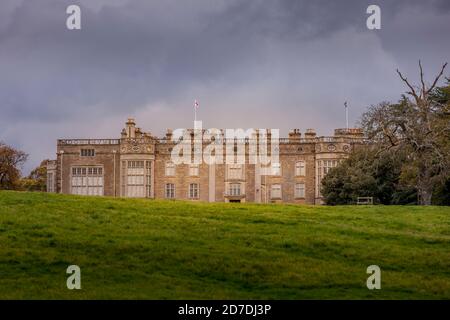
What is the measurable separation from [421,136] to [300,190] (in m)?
31.5

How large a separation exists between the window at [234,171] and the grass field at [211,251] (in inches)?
1740

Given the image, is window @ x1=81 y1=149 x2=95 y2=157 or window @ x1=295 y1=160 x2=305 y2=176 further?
window @ x1=81 y1=149 x2=95 y2=157

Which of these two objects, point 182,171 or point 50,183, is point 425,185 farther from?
point 50,183

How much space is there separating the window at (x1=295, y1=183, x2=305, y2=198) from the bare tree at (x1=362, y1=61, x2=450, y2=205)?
26935mm

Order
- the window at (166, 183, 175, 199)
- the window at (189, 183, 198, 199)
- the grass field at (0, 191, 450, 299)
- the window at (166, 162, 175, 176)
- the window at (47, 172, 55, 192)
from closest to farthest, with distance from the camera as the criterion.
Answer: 1. the grass field at (0, 191, 450, 299)
2. the window at (189, 183, 198, 199)
3. the window at (166, 183, 175, 199)
4. the window at (166, 162, 175, 176)
5. the window at (47, 172, 55, 192)

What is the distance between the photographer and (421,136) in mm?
47344

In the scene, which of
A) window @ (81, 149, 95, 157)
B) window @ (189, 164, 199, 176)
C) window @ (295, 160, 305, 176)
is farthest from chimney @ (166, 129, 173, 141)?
window @ (295, 160, 305, 176)

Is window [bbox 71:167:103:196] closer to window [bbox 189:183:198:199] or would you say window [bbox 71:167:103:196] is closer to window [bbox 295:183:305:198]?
window [bbox 189:183:198:199]

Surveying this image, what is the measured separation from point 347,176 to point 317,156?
456 inches

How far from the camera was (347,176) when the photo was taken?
218 feet

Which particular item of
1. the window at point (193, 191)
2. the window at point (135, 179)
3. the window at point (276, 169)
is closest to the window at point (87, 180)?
the window at point (135, 179)

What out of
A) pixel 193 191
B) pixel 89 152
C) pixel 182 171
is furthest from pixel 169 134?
pixel 89 152

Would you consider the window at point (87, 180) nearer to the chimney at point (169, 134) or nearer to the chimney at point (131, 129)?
the chimney at point (131, 129)

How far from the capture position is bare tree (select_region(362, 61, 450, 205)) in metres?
47.4
